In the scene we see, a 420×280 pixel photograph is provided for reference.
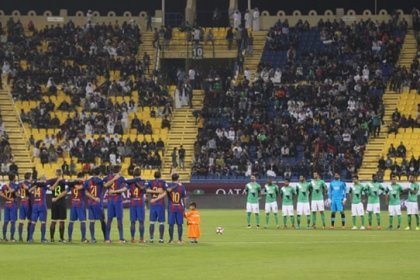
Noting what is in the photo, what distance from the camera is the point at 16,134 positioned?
2940 inches

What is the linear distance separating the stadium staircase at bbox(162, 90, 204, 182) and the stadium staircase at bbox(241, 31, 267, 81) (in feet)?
12.5

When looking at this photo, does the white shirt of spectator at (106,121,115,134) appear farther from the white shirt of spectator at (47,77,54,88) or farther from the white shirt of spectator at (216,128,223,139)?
the white shirt of spectator at (216,128,223,139)

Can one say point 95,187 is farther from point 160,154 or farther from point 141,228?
point 160,154

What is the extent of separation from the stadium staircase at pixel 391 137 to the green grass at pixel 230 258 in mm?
24573

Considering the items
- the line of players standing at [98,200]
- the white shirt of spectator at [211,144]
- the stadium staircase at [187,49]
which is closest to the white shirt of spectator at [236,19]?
the stadium staircase at [187,49]

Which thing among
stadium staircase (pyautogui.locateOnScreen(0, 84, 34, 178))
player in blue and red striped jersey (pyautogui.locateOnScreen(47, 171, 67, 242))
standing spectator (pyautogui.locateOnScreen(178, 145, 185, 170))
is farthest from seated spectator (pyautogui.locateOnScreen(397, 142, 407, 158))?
player in blue and red striped jersey (pyautogui.locateOnScreen(47, 171, 67, 242))

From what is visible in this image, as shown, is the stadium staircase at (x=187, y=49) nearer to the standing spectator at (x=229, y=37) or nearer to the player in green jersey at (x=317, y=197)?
the standing spectator at (x=229, y=37)

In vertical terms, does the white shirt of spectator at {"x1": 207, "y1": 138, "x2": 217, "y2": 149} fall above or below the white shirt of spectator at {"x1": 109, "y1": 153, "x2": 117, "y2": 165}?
above

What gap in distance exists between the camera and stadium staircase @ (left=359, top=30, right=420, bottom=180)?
233ft

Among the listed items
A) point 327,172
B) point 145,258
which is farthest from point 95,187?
point 327,172

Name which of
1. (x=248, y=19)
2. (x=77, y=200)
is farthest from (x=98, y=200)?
(x=248, y=19)

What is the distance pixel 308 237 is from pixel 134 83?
114ft

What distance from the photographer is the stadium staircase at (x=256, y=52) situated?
268 feet

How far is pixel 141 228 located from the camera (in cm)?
4100
